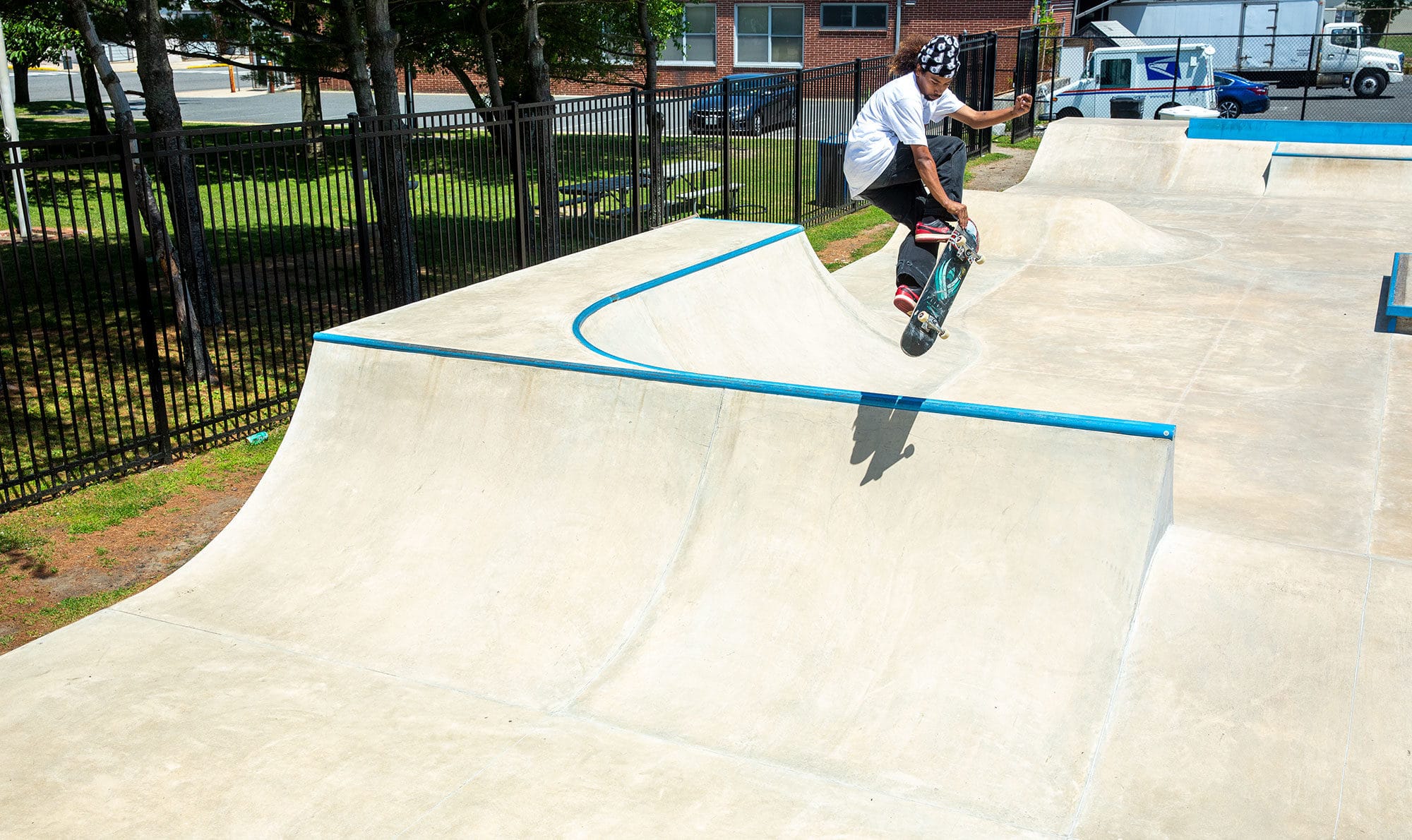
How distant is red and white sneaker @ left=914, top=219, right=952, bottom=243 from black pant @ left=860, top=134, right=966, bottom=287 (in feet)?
0.08

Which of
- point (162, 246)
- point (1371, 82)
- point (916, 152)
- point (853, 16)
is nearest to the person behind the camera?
point (916, 152)

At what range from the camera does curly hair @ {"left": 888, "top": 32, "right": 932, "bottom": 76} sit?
5871mm

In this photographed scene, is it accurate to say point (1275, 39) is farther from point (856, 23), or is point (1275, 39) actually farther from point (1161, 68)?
point (856, 23)

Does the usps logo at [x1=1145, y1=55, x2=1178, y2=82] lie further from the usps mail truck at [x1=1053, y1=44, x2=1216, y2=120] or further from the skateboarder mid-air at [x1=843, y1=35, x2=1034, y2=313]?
the skateboarder mid-air at [x1=843, y1=35, x2=1034, y2=313]

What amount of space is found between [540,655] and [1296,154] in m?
17.9

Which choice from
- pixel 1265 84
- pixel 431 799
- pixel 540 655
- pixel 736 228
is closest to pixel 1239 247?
pixel 736 228

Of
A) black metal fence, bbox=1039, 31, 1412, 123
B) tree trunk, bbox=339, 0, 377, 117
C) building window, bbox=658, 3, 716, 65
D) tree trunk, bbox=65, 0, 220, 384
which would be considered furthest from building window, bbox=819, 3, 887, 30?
tree trunk, bbox=65, 0, 220, 384

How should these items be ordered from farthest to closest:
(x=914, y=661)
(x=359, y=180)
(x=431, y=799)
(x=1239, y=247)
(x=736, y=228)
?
(x=1239, y=247), (x=736, y=228), (x=359, y=180), (x=914, y=661), (x=431, y=799)

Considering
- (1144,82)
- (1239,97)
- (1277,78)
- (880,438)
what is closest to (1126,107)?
(1144,82)

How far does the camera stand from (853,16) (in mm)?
40000

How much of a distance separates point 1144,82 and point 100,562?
26.2 metres

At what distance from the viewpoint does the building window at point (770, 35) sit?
40938 millimetres

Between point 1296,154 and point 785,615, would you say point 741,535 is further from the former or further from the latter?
point 1296,154

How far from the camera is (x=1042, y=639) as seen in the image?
4.81 m
